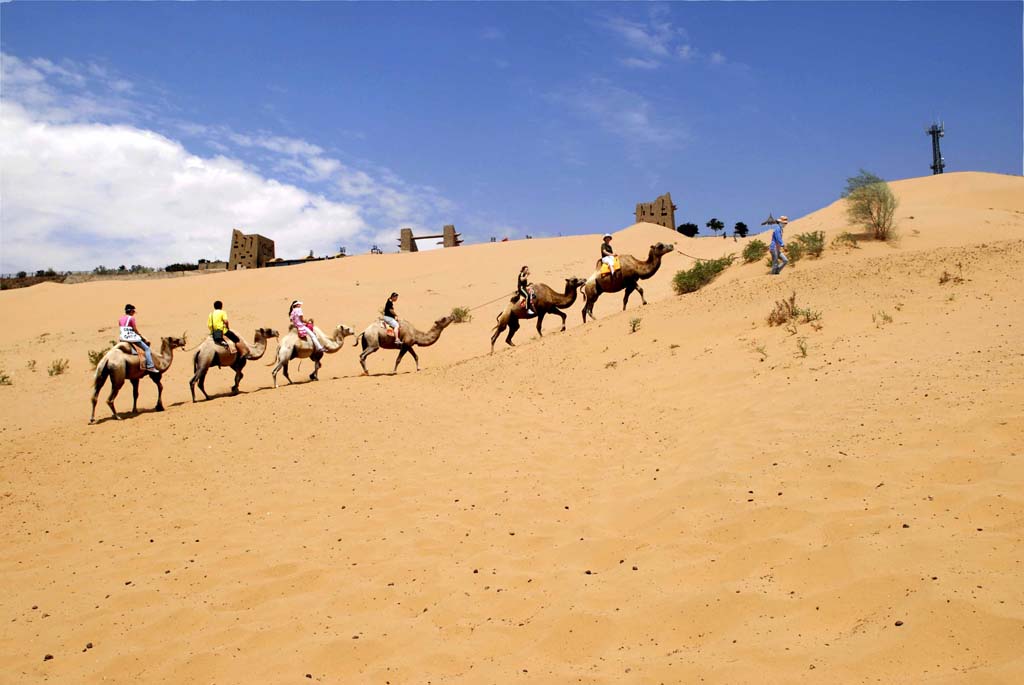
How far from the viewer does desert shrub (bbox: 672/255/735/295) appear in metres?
20.6

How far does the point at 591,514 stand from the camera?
264 inches

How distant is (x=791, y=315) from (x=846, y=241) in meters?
8.67

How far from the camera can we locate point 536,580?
547 centimetres

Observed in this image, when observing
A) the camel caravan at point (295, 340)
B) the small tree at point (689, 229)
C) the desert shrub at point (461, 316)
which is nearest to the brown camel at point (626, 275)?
the camel caravan at point (295, 340)

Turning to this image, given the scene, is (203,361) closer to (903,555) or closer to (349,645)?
(349,645)

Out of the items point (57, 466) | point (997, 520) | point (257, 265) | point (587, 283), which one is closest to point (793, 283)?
point (587, 283)

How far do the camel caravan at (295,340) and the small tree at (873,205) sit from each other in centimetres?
611

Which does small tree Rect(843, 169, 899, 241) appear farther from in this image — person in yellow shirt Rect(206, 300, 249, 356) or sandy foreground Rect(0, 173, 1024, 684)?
person in yellow shirt Rect(206, 300, 249, 356)

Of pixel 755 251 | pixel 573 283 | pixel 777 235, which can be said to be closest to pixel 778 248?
pixel 777 235

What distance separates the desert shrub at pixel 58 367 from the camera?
20812 mm

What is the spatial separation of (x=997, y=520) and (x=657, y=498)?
8.64 ft

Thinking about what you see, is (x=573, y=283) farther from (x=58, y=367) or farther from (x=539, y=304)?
(x=58, y=367)

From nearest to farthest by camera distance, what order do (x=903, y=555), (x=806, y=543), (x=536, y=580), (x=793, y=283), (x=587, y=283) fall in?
(x=903, y=555)
(x=806, y=543)
(x=536, y=580)
(x=793, y=283)
(x=587, y=283)

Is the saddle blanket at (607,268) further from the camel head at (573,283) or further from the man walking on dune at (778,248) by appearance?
the man walking on dune at (778,248)
